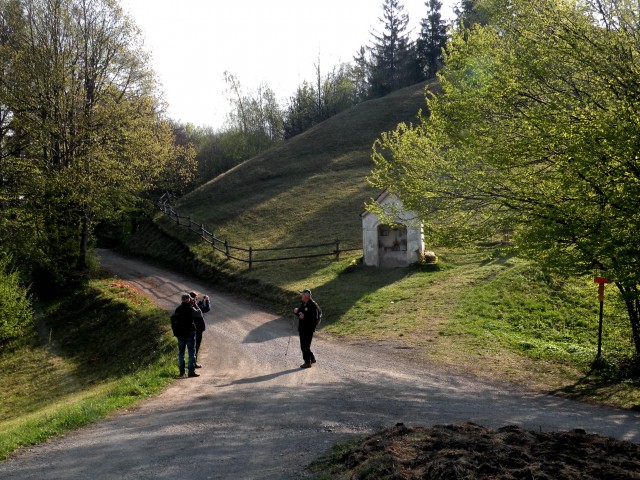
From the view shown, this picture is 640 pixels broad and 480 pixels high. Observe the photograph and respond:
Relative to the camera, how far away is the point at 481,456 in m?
6.37

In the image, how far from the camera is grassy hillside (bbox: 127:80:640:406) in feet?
48.4

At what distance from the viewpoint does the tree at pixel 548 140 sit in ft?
35.7

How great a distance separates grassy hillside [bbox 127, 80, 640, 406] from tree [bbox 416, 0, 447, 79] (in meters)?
34.1

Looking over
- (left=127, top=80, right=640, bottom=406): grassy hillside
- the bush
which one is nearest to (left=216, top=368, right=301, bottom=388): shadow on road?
(left=127, top=80, right=640, bottom=406): grassy hillside

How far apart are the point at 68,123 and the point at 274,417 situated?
2466 cm

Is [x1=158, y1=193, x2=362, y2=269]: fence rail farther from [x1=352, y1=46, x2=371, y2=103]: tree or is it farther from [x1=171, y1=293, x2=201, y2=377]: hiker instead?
[x1=352, y1=46, x2=371, y2=103]: tree

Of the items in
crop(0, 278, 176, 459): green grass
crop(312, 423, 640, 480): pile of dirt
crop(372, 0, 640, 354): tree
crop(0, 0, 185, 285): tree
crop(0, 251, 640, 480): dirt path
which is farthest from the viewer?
crop(0, 0, 185, 285): tree

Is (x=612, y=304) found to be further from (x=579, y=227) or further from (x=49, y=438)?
(x=49, y=438)

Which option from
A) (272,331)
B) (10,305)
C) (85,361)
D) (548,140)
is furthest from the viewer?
(10,305)

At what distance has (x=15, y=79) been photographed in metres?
28.2

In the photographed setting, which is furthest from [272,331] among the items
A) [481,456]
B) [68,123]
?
[68,123]

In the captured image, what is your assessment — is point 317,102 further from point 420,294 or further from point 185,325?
point 185,325

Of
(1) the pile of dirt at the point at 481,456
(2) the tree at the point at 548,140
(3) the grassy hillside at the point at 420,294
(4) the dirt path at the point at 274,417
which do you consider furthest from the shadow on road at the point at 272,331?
(1) the pile of dirt at the point at 481,456

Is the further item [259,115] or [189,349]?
[259,115]
